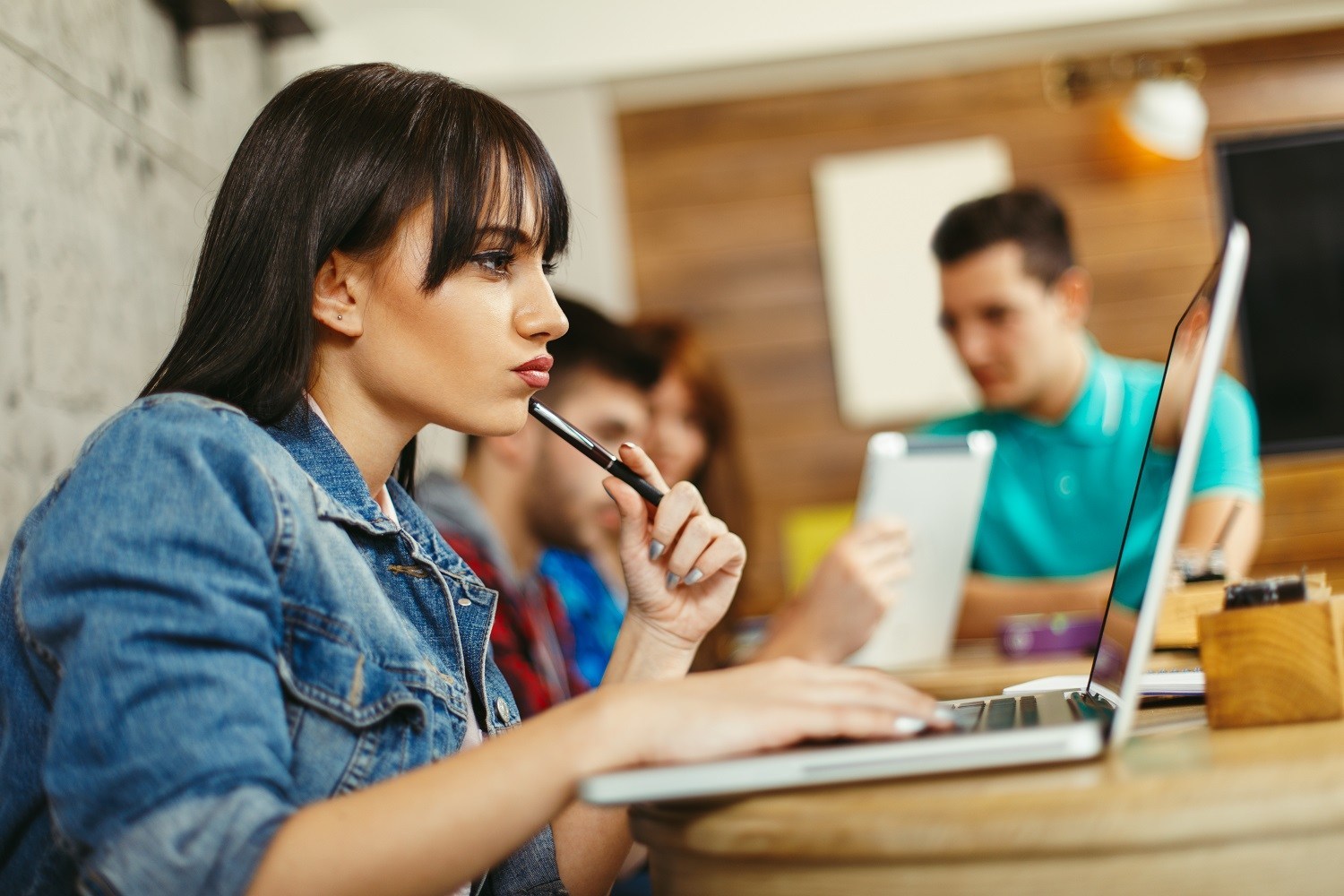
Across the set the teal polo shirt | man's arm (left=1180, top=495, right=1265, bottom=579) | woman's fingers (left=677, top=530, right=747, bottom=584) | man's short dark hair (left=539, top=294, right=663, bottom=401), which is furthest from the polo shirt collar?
woman's fingers (left=677, top=530, right=747, bottom=584)

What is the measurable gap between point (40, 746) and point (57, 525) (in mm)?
158

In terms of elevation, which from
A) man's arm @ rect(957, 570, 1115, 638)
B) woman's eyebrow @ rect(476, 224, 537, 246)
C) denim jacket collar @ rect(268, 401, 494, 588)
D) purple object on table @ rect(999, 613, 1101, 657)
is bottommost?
man's arm @ rect(957, 570, 1115, 638)

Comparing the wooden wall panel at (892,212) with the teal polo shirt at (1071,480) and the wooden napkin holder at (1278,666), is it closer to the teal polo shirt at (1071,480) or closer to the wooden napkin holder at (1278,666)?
the teal polo shirt at (1071,480)

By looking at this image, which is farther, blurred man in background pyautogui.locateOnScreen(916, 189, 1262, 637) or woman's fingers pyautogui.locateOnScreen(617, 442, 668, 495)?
blurred man in background pyautogui.locateOnScreen(916, 189, 1262, 637)

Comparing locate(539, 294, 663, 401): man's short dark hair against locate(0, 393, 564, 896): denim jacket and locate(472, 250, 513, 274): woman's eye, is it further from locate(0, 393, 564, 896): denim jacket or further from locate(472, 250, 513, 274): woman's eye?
locate(0, 393, 564, 896): denim jacket

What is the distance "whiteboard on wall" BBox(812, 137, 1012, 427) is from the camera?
3357mm

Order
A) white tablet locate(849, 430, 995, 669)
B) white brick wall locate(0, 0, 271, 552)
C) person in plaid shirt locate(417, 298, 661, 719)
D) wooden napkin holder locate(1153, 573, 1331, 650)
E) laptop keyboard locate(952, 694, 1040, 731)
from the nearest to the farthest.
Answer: laptop keyboard locate(952, 694, 1040, 731)
wooden napkin holder locate(1153, 573, 1331, 650)
white brick wall locate(0, 0, 271, 552)
white tablet locate(849, 430, 995, 669)
person in plaid shirt locate(417, 298, 661, 719)

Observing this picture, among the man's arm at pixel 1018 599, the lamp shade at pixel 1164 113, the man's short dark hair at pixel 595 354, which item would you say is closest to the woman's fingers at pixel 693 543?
the man's short dark hair at pixel 595 354

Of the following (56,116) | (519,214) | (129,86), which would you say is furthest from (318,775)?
(129,86)

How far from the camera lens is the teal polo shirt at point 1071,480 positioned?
2.33 m

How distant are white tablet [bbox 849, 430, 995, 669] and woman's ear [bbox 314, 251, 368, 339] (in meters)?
1.04

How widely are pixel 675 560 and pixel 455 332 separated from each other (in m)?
0.26

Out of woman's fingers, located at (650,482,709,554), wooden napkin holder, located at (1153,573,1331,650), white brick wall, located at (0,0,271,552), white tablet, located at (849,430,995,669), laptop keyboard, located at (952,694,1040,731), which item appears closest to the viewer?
laptop keyboard, located at (952,694,1040,731)

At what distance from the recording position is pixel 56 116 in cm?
159
